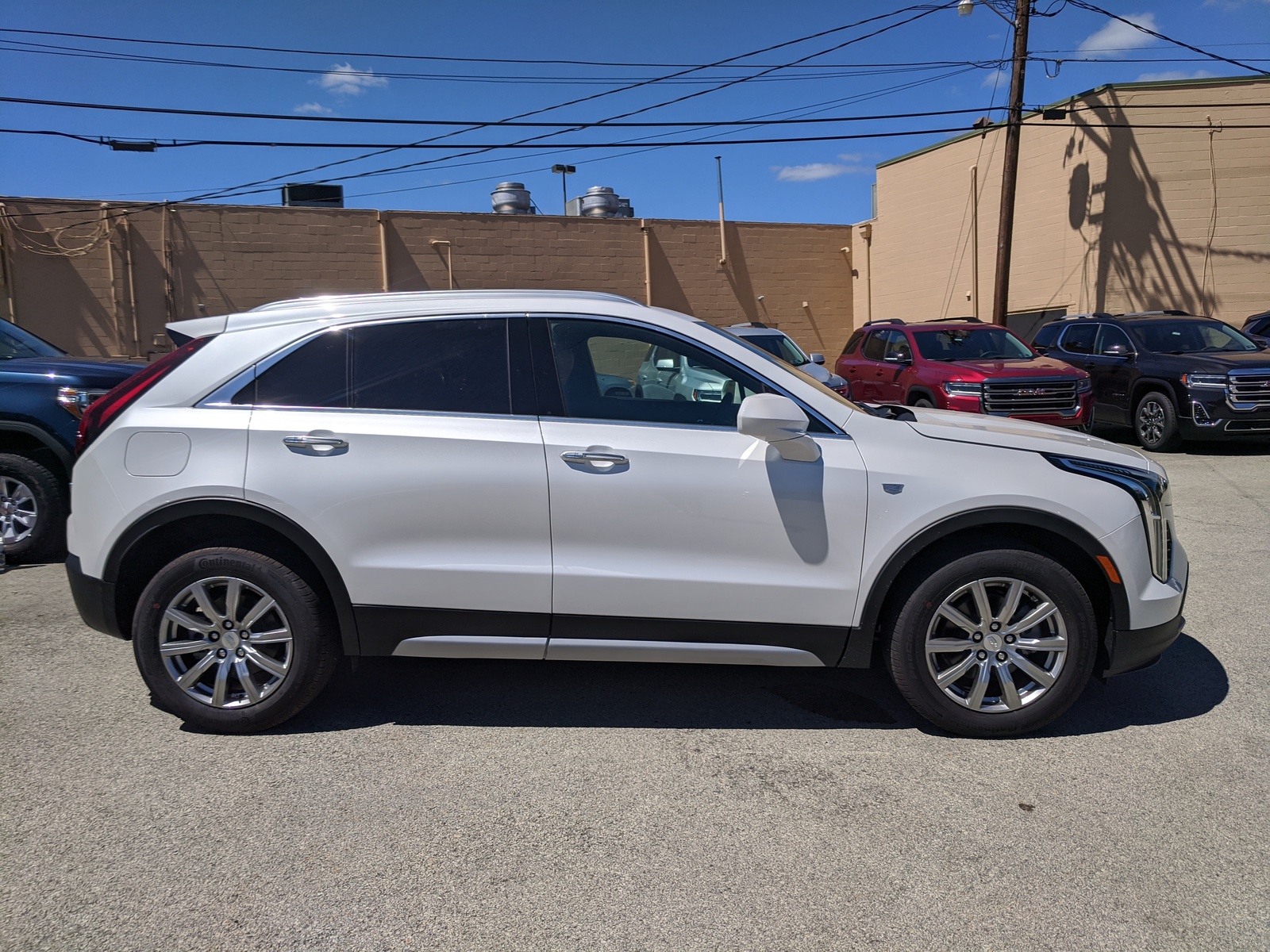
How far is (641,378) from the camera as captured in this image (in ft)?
13.3

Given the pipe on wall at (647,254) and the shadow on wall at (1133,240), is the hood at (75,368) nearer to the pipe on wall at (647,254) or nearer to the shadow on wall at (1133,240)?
the pipe on wall at (647,254)

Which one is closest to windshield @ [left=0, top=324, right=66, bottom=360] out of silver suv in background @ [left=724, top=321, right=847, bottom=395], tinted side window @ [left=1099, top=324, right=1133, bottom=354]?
silver suv in background @ [left=724, top=321, right=847, bottom=395]

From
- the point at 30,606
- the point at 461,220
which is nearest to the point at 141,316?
the point at 461,220

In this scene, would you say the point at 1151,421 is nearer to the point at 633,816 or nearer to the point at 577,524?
the point at 577,524

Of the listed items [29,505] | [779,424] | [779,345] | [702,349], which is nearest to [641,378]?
[702,349]

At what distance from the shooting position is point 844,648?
3.90 metres

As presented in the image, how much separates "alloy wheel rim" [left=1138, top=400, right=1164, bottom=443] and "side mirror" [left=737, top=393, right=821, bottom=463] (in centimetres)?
1068

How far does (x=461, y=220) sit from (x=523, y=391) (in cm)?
2094

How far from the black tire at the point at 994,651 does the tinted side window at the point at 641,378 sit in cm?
108

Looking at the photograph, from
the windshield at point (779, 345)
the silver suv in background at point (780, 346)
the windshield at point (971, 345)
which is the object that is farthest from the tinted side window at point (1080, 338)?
the windshield at point (779, 345)

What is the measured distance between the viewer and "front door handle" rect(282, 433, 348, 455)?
389 cm

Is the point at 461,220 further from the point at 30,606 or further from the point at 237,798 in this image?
the point at 237,798

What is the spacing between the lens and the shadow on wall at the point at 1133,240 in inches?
768

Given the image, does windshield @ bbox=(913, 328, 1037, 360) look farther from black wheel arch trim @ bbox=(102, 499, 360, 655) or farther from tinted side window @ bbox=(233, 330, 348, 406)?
black wheel arch trim @ bbox=(102, 499, 360, 655)
